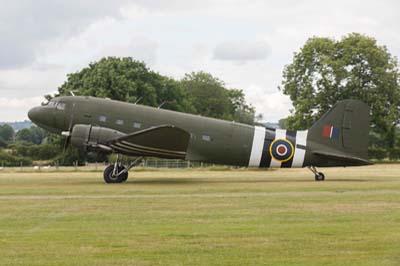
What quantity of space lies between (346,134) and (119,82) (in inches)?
1560

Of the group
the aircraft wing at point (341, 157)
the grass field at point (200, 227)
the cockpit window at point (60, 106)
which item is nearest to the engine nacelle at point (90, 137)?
the cockpit window at point (60, 106)

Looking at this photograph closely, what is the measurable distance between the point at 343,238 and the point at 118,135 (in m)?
16.1

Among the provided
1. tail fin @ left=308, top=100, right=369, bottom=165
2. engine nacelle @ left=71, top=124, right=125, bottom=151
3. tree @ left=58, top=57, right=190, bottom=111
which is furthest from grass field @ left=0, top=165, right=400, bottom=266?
tree @ left=58, top=57, right=190, bottom=111

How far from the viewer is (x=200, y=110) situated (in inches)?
4237

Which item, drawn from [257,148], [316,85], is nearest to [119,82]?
[316,85]

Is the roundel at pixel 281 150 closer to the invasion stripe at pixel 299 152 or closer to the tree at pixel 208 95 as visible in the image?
the invasion stripe at pixel 299 152

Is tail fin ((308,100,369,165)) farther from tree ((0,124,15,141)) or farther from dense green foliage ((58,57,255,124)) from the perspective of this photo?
tree ((0,124,15,141))

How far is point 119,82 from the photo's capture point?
65562 millimetres

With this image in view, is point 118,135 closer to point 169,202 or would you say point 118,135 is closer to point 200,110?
point 169,202

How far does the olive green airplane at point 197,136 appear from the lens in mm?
26750

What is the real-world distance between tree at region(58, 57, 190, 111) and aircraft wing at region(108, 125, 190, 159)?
35.4 metres

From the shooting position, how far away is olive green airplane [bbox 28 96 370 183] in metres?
26.8

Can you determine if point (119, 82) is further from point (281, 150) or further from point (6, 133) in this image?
point (6, 133)

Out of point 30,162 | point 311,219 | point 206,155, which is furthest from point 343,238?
point 30,162
